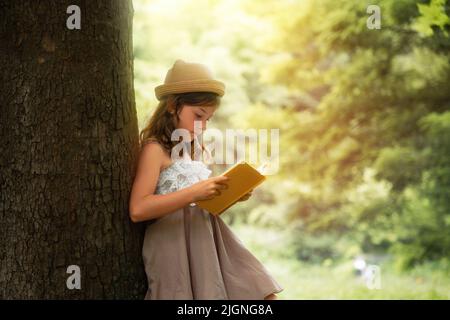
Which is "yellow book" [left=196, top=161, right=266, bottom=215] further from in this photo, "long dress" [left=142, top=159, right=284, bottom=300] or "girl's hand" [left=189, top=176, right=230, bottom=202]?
"long dress" [left=142, top=159, right=284, bottom=300]

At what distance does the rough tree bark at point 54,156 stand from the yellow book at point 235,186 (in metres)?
0.45

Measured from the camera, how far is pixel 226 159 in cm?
A: 1149

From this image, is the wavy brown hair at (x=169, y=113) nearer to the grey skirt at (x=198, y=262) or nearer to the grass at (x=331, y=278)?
the grey skirt at (x=198, y=262)

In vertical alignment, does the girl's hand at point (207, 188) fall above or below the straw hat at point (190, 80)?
below

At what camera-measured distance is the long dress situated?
274 centimetres

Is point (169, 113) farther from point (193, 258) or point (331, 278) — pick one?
point (331, 278)

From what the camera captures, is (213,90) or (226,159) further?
(226,159)

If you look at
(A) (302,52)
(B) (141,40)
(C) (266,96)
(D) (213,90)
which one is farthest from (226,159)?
(D) (213,90)

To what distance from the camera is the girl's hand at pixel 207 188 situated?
8.78ft

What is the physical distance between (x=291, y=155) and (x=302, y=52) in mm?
1730

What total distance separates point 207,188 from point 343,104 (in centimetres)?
627

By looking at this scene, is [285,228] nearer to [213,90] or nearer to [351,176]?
[351,176]

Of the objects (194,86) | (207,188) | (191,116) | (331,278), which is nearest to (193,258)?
(207,188)

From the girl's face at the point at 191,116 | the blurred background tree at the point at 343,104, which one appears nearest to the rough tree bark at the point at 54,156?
the girl's face at the point at 191,116
